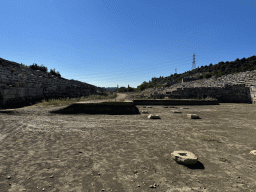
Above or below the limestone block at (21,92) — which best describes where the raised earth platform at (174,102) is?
below

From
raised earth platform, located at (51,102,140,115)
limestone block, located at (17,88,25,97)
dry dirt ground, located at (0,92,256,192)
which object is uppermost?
limestone block, located at (17,88,25,97)

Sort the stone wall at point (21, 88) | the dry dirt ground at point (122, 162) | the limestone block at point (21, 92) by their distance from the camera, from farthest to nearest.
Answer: the limestone block at point (21, 92), the stone wall at point (21, 88), the dry dirt ground at point (122, 162)

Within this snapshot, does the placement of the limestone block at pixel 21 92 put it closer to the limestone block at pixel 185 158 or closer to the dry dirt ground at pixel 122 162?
the dry dirt ground at pixel 122 162

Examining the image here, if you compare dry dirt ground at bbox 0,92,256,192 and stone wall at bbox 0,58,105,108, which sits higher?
stone wall at bbox 0,58,105,108

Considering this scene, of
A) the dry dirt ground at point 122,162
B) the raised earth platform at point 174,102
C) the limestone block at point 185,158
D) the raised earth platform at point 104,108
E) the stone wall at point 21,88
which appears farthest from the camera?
the raised earth platform at point 174,102

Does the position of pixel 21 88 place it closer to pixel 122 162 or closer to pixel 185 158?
pixel 122 162

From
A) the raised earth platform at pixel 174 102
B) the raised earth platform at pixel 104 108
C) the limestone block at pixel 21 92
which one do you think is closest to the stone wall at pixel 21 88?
the limestone block at pixel 21 92

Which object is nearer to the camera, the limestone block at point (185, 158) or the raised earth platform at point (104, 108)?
the limestone block at point (185, 158)

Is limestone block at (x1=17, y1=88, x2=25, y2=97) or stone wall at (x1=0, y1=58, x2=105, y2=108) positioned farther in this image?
limestone block at (x1=17, y1=88, x2=25, y2=97)

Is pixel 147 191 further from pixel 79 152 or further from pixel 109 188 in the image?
pixel 79 152

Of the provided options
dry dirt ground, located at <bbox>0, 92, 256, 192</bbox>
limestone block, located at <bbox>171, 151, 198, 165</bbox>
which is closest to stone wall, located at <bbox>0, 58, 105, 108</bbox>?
dry dirt ground, located at <bbox>0, 92, 256, 192</bbox>

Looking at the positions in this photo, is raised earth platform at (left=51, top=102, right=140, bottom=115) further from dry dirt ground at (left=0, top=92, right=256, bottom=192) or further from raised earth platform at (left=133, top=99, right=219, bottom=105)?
raised earth platform at (left=133, top=99, right=219, bottom=105)

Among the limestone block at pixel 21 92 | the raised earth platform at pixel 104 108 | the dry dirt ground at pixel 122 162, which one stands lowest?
the dry dirt ground at pixel 122 162

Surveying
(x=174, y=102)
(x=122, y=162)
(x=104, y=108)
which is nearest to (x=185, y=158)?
(x=122, y=162)
